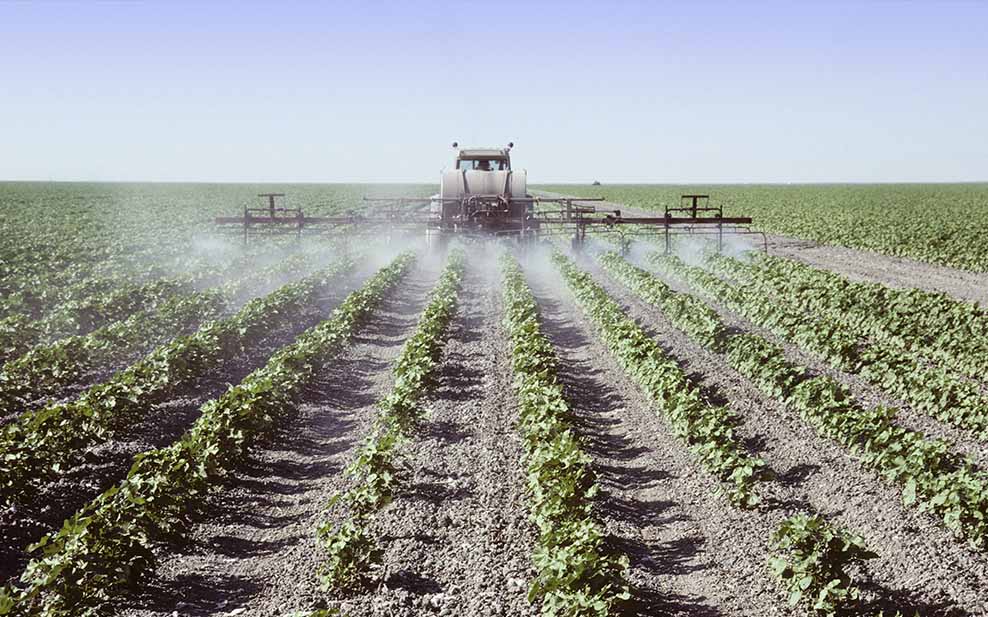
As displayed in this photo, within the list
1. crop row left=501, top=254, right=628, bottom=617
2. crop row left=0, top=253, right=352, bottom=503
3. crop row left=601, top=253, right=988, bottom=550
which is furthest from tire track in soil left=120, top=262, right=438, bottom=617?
crop row left=601, top=253, right=988, bottom=550

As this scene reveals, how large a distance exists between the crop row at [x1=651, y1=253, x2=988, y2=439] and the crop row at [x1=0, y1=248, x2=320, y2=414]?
1070 centimetres

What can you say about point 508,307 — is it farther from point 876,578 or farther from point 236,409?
point 876,578

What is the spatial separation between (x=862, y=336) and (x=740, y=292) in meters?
3.88

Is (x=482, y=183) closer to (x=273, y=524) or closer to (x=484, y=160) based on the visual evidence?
(x=484, y=160)

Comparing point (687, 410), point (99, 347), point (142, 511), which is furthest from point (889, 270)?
point (142, 511)

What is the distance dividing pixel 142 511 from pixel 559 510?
3.33 metres

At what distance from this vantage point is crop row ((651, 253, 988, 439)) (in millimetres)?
10867

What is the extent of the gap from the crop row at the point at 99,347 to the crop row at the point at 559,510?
6337 mm

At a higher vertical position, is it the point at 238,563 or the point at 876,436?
the point at 876,436

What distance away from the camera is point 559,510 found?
7.45 meters

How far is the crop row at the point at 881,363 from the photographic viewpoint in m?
10.9

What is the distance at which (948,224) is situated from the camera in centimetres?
3875

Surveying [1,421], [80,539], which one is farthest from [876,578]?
[1,421]

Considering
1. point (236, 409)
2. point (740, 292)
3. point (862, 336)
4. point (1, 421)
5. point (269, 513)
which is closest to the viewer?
point (269, 513)
